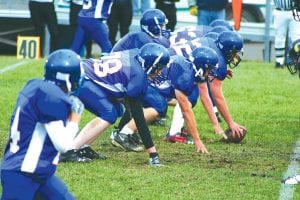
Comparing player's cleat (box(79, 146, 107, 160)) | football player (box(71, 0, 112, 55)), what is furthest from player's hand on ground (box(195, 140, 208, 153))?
football player (box(71, 0, 112, 55))

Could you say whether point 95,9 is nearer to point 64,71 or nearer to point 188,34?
point 188,34

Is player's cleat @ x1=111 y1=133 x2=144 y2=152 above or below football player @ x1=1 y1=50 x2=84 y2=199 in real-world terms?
below

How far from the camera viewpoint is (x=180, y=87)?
9516mm

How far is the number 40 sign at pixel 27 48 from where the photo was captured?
17.2 metres

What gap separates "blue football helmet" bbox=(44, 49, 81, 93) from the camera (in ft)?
20.2

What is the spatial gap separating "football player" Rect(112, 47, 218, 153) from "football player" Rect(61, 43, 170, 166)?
33 cm

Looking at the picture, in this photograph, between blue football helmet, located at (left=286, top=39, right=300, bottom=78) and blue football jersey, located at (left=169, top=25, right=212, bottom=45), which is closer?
blue football helmet, located at (left=286, top=39, right=300, bottom=78)

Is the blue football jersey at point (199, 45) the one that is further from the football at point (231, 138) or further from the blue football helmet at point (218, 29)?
the football at point (231, 138)

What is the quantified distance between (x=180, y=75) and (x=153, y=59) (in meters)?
0.96

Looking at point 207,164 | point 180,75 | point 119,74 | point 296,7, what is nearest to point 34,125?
point 119,74

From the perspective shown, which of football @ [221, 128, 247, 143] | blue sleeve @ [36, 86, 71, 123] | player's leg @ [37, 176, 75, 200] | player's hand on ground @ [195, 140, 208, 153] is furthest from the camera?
football @ [221, 128, 247, 143]

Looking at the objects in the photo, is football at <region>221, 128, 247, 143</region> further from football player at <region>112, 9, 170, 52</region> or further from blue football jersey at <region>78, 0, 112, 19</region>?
blue football jersey at <region>78, 0, 112, 19</region>

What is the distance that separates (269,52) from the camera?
1802 cm

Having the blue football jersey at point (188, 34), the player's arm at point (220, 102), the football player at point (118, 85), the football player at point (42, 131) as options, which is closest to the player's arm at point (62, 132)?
the football player at point (42, 131)
